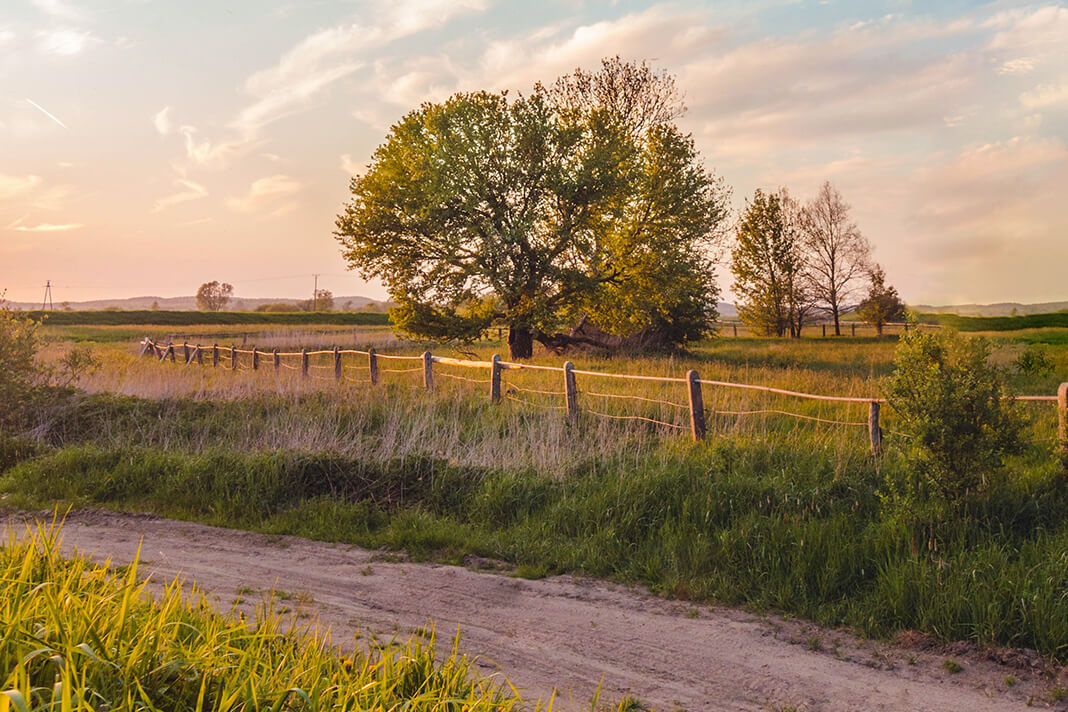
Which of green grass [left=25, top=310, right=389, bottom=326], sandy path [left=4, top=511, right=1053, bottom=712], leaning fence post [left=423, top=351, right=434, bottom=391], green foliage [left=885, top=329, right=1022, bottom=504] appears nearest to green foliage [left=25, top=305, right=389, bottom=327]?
green grass [left=25, top=310, right=389, bottom=326]

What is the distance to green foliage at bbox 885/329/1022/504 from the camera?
285 inches

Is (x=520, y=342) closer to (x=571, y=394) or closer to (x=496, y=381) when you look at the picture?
(x=496, y=381)

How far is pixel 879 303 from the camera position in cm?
5203

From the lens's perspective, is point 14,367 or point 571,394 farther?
point 14,367

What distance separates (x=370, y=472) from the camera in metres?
9.66

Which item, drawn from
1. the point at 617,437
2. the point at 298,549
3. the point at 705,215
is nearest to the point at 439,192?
the point at 705,215

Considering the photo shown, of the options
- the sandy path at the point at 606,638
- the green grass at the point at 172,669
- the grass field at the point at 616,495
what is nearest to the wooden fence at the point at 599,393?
the grass field at the point at 616,495

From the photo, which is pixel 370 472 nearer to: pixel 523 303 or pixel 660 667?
pixel 660 667

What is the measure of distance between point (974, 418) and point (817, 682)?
3.77m

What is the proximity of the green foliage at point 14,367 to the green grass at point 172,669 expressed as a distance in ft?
40.0

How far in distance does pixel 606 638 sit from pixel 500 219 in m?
22.1

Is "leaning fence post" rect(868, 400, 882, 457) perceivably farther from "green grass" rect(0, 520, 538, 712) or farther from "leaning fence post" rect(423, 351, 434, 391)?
"leaning fence post" rect(423, 351, 434, 391)

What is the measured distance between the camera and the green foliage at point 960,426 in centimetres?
725

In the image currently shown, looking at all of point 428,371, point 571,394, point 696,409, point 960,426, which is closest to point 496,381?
point 571,394
